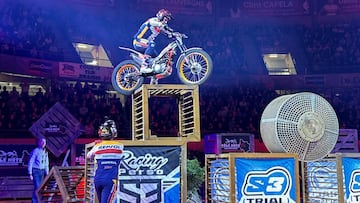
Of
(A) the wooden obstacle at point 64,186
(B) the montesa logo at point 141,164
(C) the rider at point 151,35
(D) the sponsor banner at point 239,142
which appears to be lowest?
(A) the wooden obstacle at point 64,186

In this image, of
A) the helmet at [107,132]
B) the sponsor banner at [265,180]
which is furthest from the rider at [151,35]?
the sponsor banner at [265,180]

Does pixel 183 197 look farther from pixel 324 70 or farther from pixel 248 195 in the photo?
pixel 324 70

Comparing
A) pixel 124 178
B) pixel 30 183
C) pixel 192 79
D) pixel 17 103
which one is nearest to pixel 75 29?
pixel 17 103

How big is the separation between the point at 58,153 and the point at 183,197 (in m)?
9.66

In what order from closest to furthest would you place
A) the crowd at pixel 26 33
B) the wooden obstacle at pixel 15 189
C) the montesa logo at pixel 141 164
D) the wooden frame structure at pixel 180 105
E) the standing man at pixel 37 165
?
the montesa logo at pixel 141 164 → the wooden frame structure at pixel 180 105 → the standing man at pixel 37 165 → the wooden obstacle at pixel 15 189 → the crowd at pixel 26 33

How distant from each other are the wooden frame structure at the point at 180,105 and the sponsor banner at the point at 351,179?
2209 mm

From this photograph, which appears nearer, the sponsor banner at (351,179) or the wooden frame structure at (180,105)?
the sponsor banner at (351,179)

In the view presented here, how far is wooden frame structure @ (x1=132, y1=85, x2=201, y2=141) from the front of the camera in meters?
6.74

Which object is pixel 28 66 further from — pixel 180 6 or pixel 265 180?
pixel 265 180

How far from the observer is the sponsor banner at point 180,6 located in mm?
23203

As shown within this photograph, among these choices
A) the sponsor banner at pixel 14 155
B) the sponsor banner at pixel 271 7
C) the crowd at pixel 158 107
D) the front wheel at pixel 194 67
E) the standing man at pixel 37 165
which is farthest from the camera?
the sponsor banner at pixel 271 7

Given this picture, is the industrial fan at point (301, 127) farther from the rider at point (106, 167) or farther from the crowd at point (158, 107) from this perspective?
the crowd at point (158, 107)

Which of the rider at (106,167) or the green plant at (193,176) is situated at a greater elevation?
the rider at (106,167)

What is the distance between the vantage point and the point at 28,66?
1684cm
